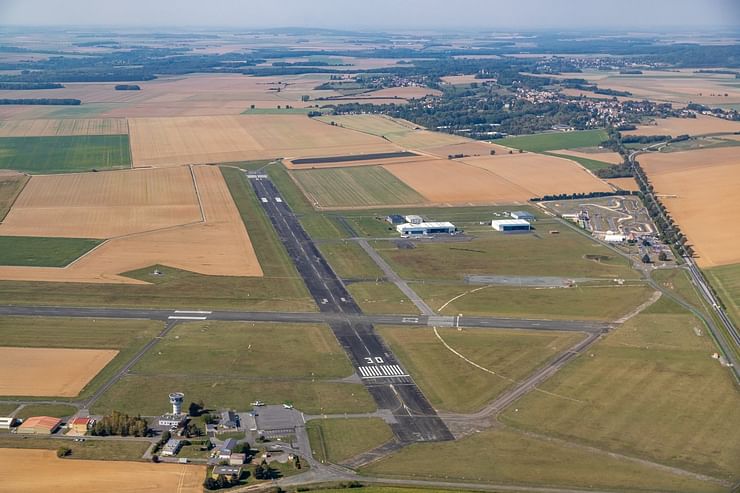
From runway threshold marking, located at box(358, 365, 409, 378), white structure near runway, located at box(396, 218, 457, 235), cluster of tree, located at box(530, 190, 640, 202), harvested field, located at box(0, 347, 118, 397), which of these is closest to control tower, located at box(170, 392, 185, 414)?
harvested field, located at box(0, 347, 118, 397)

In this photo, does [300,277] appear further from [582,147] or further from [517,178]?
[582,147]

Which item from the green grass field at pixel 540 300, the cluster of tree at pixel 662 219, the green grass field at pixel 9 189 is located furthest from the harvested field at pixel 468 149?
the green grass field at pixel 9 189

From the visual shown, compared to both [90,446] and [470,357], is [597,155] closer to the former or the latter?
[470,357]

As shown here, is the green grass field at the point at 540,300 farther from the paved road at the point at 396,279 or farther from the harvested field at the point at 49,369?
the harvested field at the point at 49,369

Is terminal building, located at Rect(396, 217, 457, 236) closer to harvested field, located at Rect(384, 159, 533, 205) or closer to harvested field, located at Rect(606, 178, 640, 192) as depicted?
harvested field, located at Rect(384, 159, 533, 205)

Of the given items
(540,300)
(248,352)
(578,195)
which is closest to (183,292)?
(248,352)
